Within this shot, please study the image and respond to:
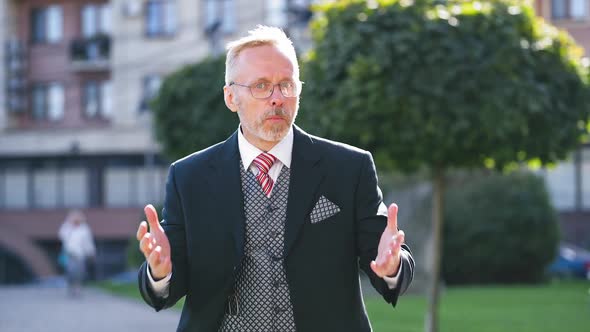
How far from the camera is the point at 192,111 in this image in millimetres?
28516

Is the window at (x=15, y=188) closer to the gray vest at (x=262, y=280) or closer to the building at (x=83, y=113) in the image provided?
the building at (x=83, y=113)

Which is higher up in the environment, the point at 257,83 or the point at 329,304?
the point at 257,83

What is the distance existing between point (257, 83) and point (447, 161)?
31.4 ft

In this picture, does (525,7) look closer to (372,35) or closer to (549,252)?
(372,35)

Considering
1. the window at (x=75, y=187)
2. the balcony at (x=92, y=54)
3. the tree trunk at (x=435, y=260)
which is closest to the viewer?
the tree trunk at (x=435, y=260)

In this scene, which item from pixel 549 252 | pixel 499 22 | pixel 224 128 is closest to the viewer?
pixel 499 22

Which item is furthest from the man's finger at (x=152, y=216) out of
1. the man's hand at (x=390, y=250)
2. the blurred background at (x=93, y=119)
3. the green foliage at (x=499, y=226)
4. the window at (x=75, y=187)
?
the window at (x=75, y=187)

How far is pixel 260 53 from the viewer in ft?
16.5

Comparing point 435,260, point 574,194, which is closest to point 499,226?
point 574,194

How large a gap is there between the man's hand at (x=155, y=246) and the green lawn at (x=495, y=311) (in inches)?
478

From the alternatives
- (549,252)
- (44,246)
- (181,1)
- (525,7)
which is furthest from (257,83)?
(44,246)

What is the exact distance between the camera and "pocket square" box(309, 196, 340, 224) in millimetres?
5031

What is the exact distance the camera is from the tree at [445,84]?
13.3 m

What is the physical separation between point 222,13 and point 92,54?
6605mm
